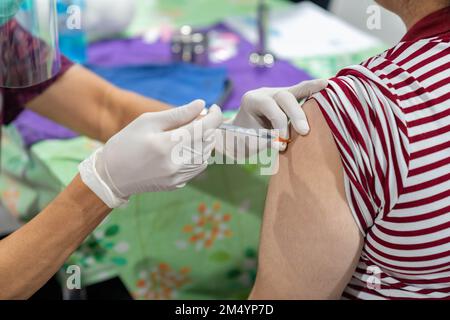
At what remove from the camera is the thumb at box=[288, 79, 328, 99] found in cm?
95

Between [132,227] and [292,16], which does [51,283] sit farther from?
[292,16]

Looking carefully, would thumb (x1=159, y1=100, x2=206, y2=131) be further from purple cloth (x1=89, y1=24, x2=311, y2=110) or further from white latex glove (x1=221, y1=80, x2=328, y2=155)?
purple cloth (x1=89, y1=24, x2=311, y2=110)

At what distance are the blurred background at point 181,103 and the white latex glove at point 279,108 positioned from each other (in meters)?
0.16

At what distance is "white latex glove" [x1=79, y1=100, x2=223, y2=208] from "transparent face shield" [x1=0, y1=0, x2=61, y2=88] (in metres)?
0.19

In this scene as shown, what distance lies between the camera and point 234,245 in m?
1.41

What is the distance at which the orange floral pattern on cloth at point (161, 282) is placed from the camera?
1357 mm

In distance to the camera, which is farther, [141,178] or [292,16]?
[292,16]

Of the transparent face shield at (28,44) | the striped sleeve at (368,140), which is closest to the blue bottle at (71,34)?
the transparent face shield at (28,44)

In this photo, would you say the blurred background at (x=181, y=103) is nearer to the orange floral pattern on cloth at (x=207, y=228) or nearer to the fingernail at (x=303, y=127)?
the orange floral pattern on cloth at (x=207, y=228)

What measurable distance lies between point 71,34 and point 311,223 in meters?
0.99

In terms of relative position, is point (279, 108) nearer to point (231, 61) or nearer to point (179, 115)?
point (179, 115)

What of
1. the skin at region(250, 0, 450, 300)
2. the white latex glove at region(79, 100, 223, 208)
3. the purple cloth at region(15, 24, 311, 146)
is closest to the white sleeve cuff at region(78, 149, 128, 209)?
the white latex glove at region(79, 100, 223, 208)

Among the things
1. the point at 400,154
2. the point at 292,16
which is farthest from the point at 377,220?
the point at 292,16
